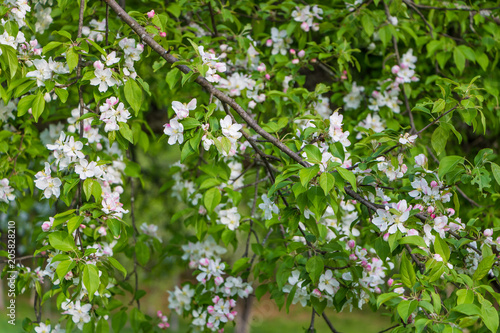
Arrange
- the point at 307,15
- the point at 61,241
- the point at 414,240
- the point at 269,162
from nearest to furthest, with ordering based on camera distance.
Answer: the point at 414,240 → the point at 61,241 → the point at 269,162 → the point at 307,15

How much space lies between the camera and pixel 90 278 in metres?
1.57

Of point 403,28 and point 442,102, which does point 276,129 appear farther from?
point 403,28

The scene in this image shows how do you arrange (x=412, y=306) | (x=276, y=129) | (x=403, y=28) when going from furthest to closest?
(x=403, y=28)
(x=276, y=129)
(x=412, y=306)

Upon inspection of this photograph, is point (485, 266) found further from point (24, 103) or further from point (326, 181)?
point (24, 103)

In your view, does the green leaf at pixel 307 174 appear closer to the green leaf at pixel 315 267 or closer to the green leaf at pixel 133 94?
the green leaf at pixel 315 267

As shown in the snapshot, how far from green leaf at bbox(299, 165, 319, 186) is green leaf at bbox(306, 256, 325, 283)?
469mm

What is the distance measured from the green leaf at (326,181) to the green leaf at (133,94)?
0.70 metres

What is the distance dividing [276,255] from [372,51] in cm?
154

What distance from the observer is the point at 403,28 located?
2807mm

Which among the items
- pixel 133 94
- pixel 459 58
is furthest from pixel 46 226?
pixel 459 58

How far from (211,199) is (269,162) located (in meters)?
0.32

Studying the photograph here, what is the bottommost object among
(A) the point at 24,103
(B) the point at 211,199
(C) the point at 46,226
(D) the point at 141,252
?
(D) the point at 141,252

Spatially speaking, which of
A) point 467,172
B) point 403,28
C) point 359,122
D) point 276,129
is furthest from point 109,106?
point 403,28

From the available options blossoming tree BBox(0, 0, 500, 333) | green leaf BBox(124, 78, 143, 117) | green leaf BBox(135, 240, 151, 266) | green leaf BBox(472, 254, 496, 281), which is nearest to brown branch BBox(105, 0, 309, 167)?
blossoming tree BBox(0, 0, 500, 333)
